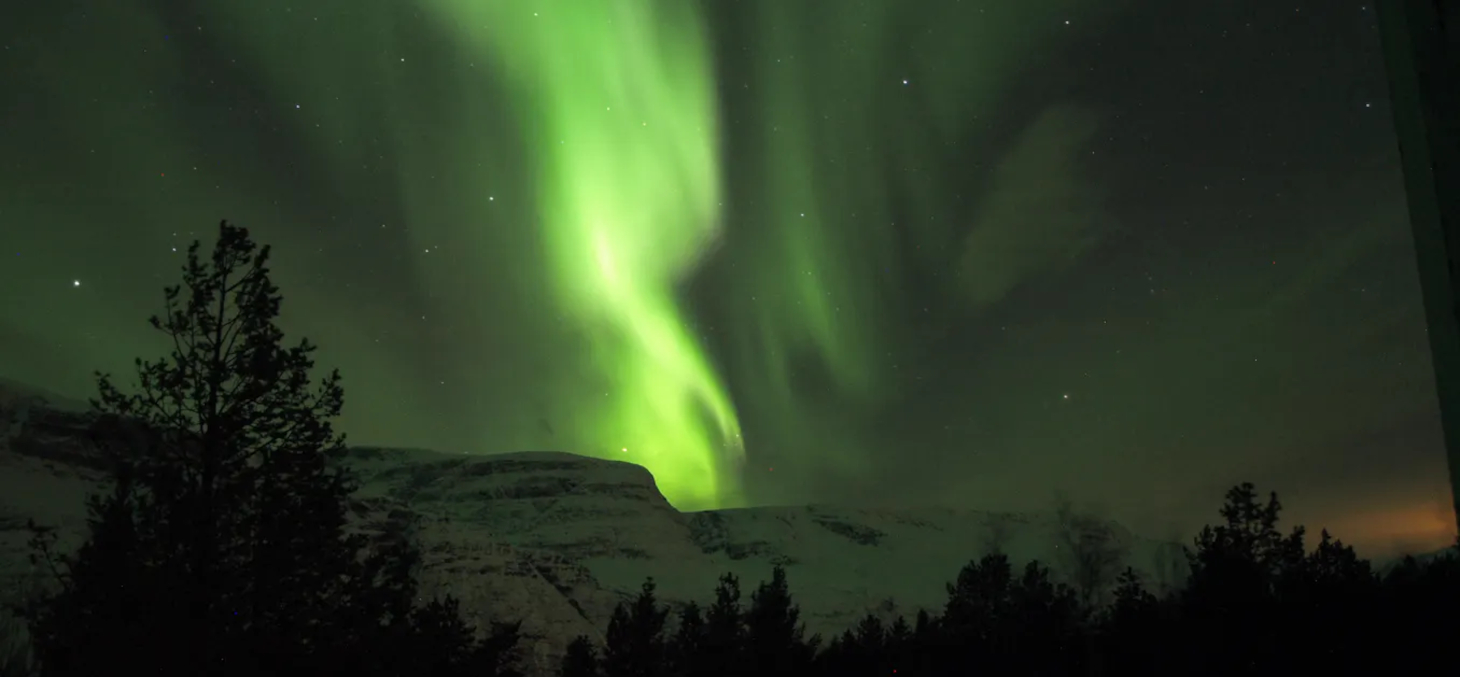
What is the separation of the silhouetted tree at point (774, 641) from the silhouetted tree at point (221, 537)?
21.4m

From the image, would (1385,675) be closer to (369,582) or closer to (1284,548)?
(369,582)

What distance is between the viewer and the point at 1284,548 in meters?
39.0

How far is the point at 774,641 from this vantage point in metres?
46.0

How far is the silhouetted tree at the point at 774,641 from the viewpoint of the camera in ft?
125

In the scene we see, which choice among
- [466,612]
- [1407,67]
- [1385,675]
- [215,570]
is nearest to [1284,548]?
[1385,675]

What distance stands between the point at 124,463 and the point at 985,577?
50.9 metres

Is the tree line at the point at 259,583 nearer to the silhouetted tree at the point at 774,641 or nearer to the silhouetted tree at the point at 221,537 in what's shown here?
the silhouetted tree at the point at 221,537

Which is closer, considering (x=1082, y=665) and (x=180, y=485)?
(x=180, y=485)

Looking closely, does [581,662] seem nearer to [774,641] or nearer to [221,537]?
[774,641]

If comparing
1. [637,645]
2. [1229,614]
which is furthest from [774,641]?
[1229,614]

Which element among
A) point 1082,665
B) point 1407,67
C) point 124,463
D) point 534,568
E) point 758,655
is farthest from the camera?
point 534,568

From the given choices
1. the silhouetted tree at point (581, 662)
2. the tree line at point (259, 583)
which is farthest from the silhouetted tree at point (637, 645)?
the tree line at point (259, 583)

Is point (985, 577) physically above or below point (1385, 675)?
above

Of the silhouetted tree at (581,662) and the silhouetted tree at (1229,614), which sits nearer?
the silhouetted tree at (1229,614)
